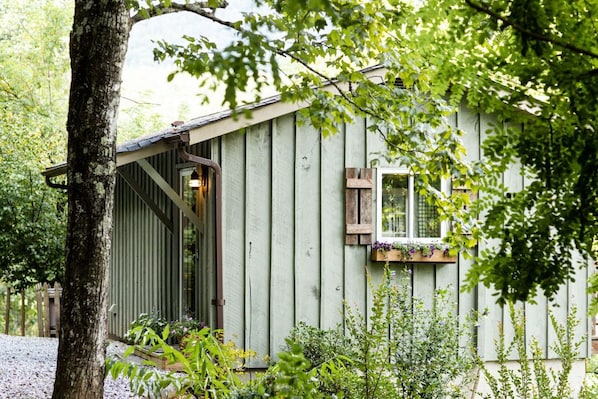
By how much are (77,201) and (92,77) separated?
2.75 ft

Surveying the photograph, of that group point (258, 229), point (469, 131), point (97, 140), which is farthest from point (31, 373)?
point (469, 131)

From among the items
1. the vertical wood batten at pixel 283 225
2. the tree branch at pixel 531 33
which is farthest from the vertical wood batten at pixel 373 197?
the tree branch at pixel 531 33

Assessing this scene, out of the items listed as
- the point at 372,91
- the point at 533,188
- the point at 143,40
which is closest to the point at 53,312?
the point at 372,91

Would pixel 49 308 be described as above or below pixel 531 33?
below

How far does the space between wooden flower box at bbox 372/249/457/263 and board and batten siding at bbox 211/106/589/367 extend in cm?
18

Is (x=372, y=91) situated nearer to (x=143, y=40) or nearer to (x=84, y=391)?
(x=84, y=391)

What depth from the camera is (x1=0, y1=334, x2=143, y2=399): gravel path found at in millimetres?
6695

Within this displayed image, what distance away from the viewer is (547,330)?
8883 mm

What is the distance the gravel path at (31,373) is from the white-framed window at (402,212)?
3.18m

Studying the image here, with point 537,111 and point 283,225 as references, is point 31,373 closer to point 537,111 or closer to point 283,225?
point 283,225

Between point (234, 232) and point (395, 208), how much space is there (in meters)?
1.76

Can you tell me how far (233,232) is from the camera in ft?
26.9

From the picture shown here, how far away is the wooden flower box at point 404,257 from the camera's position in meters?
8.28

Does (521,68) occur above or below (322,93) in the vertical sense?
below
